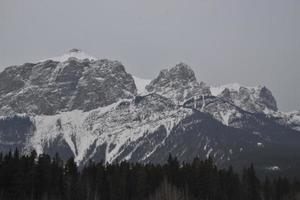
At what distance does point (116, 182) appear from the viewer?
168500mm

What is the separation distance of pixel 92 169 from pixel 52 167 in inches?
750

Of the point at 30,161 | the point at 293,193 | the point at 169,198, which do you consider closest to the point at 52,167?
the point at 30,161

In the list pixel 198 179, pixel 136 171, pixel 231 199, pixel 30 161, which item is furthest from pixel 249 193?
pixel 30 161

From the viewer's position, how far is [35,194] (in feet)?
508

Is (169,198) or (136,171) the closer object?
(169,198)

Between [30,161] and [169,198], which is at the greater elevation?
[30,161]

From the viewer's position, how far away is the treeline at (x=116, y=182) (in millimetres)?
149125

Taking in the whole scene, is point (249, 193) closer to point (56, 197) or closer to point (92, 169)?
point (92, 169)

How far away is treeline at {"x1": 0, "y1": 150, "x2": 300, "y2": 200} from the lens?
489ft

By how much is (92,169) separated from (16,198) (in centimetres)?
3548

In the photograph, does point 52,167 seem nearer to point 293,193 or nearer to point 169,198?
point 169,198

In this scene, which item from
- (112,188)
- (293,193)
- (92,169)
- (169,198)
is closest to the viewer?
(169,198)

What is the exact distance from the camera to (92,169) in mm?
180625

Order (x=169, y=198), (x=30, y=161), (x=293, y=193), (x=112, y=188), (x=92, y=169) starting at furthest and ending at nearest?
(x=293, y=193) < (x=92, y=169) < (x=112, y=188) < (x=30, y=161) < (x=169, y=198)
